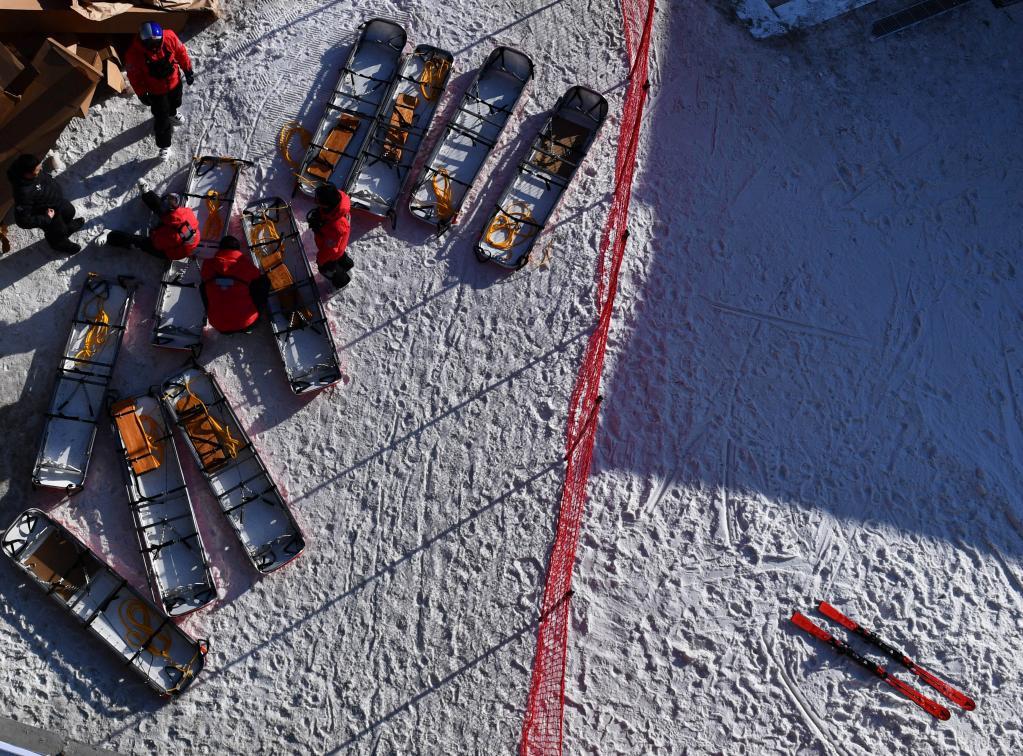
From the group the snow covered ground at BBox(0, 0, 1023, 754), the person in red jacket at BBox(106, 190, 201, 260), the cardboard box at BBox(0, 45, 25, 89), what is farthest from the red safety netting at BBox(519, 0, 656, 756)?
the cardboard box at BBox(0, 45, 25, 89)

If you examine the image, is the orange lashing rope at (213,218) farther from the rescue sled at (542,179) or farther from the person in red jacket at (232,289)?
the rescue sled at (542,179)

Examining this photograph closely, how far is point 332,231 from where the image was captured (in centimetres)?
1291

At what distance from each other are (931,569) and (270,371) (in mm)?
9270

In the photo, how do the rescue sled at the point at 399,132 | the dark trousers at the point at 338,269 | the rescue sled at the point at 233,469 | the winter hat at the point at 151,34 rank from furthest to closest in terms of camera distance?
the rescue sled at the point at 399,132, the dark trousers at the point at 338,269, the rescue sled at the point at 233,469, the winter hat at the point at 151,34

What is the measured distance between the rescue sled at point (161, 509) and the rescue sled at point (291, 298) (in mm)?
1836

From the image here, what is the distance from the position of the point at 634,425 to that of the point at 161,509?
629 cm

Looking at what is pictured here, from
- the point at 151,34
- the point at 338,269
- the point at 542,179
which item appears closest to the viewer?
the point at 151,34

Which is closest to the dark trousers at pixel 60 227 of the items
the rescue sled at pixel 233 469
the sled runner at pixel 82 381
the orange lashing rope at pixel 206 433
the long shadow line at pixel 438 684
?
the sled runner at pixel 82 381

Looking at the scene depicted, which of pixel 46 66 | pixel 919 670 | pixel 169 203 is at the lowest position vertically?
pixel 919 670

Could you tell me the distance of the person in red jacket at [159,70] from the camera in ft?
41.5

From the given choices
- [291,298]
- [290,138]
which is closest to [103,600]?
[291,298]

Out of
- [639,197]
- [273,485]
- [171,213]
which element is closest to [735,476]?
[639,197]

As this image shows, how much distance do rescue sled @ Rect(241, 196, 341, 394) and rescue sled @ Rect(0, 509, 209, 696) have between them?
330 cm

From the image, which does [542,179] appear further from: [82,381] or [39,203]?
[82,381]
